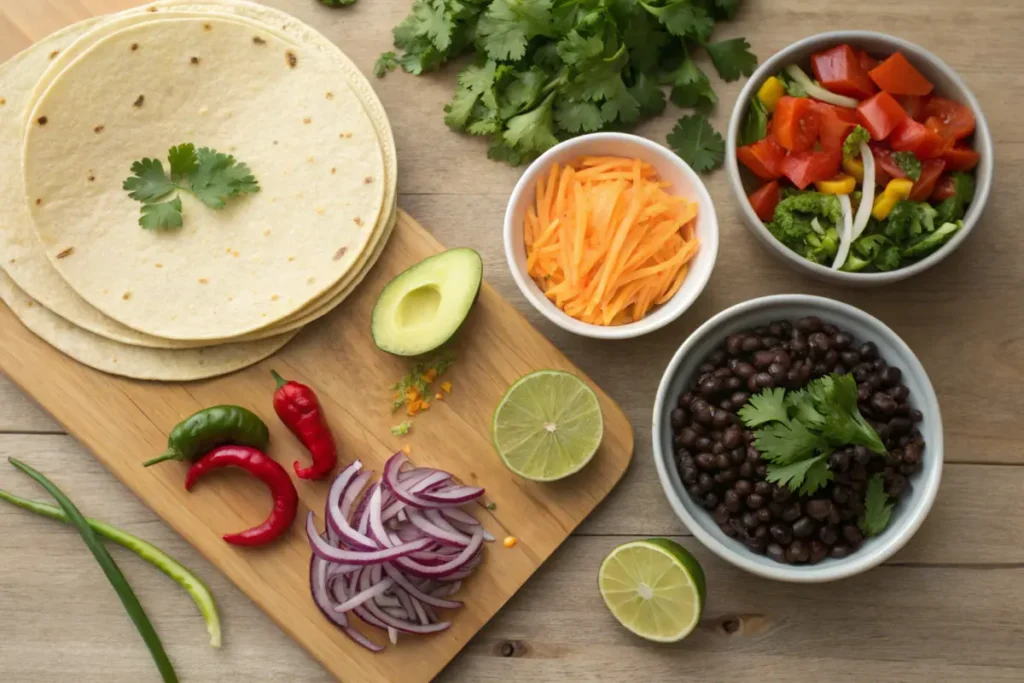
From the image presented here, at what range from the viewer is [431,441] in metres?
2.59

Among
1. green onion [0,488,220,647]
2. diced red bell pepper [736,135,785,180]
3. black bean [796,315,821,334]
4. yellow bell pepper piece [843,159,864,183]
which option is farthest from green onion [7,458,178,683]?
yellow bell pepper piece [843,159,864,183]

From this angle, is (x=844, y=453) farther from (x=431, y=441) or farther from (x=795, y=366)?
(x=431, y=441)

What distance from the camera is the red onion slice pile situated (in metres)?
2.49

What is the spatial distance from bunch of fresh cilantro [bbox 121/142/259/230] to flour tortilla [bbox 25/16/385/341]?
0.13 ft

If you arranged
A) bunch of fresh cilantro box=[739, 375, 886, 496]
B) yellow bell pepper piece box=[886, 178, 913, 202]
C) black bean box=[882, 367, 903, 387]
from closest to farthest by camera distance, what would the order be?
bunch of fresh cilantro box=[739, 375, 886, 496]
black bean box=[882, 367, 903, 387]
yellow bell pepper piece box=[886, 178, 913, 202]

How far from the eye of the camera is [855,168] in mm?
2486

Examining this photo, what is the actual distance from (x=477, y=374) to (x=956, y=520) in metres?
1.58

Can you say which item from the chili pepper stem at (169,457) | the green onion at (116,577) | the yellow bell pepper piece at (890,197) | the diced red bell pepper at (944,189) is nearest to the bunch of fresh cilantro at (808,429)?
the yellow bell pepper piece at (890,197)

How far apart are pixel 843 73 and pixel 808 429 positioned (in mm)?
1065

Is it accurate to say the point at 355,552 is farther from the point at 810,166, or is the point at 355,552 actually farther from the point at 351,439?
the point at 810,166

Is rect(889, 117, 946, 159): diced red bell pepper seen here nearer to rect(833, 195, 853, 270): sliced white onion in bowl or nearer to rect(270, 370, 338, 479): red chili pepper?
rect(833, 195, 853, 270): sliced white onion in bowl

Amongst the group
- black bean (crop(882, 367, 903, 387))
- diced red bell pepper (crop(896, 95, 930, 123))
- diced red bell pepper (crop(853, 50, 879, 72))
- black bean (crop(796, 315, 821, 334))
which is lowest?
black bean (crop(882, 367, 903, 387))

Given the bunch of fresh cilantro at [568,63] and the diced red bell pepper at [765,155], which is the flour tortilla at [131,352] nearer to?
the bunch of fresh cilantro at [568,63]

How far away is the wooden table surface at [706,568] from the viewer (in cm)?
263
